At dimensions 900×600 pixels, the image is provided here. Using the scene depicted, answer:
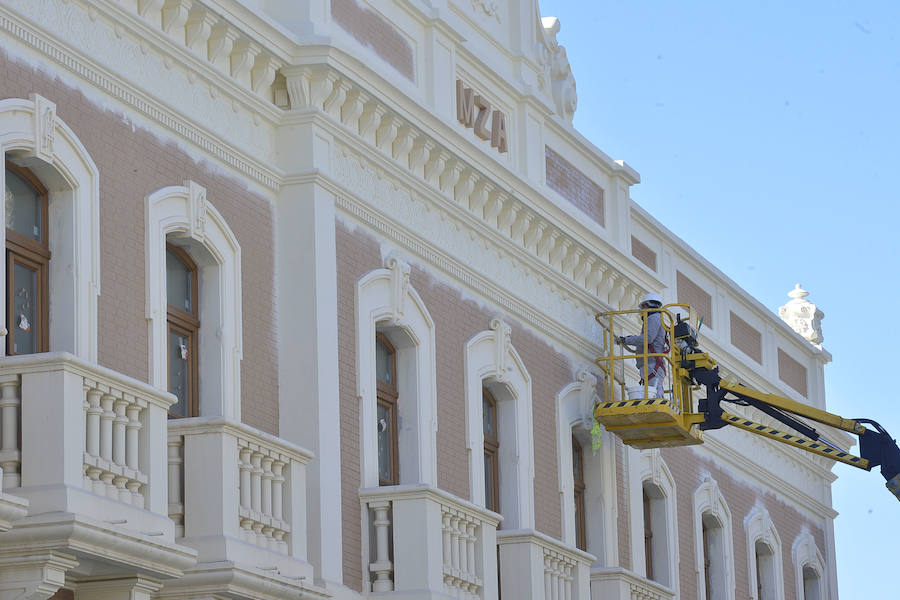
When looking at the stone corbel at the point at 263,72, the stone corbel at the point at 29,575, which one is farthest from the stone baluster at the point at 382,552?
the stone corbel at the point at 29,575

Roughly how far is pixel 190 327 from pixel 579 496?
8.61 meters

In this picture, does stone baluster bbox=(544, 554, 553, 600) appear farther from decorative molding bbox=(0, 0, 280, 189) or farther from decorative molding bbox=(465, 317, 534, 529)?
decorative molding bbox=(0, 0, 280, 189)

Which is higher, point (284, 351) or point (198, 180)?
point (198, 180)

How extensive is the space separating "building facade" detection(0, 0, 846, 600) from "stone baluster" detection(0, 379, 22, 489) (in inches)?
0.6

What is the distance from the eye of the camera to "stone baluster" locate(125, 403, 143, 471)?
15359mm

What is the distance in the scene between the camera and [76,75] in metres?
16.8

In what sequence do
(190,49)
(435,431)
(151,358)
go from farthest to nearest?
(435,431)
(190,49)
(151,358)

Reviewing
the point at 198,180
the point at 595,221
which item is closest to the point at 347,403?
the point at 198,180

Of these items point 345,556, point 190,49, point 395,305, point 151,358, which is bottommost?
point 345,556

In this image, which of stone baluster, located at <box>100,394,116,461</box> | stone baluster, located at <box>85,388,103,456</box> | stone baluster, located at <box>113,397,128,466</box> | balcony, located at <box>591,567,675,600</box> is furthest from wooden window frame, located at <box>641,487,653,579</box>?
stone baluster, located at <box>85,388,103,456</box>

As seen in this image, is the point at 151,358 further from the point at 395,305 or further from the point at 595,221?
the point at 595,221

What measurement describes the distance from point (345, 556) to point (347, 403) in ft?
4.67

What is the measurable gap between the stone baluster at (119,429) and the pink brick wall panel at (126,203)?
1328mm

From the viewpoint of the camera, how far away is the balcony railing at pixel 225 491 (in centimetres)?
1644
